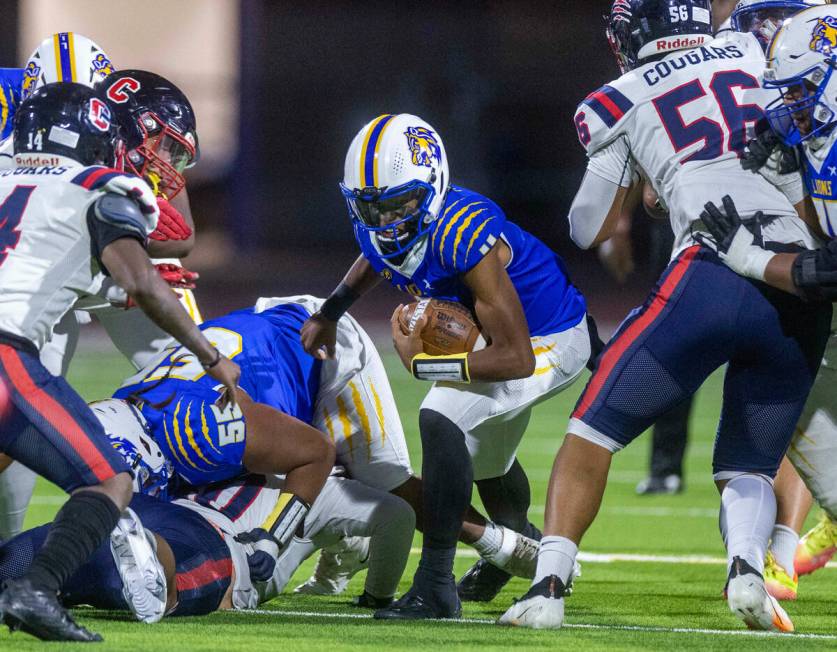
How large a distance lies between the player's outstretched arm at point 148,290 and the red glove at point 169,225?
1.18 metres

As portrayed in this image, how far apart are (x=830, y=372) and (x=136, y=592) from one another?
7.01ft

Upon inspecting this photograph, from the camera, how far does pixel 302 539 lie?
14.6 ft

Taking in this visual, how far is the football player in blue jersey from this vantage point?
415 cm

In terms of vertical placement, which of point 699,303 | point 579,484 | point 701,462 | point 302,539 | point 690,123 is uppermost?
point 690,123

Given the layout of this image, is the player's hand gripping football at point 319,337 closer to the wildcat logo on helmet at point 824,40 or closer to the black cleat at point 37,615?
the black cleat at point 37,615

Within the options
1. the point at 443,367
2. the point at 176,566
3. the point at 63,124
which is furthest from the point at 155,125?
the point at 176,566

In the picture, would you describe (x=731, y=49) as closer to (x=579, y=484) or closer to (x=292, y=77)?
(x=579, y=484)

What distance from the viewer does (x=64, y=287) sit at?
12.1 feet

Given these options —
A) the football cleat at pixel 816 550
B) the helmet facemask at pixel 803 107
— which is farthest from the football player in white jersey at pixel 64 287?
the football cleat at pixel 816 550

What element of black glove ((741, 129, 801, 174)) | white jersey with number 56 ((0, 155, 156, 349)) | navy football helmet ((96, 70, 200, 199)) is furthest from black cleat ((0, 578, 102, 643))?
black glove ((741, 129, 801, 174))

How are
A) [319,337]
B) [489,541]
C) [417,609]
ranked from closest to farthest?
[417,609] → [489,541] → [319,337]

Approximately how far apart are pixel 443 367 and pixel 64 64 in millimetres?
1944

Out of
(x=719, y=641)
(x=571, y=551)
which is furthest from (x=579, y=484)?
(x=719, y=641)

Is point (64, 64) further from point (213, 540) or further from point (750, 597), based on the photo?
point (750, 597)
